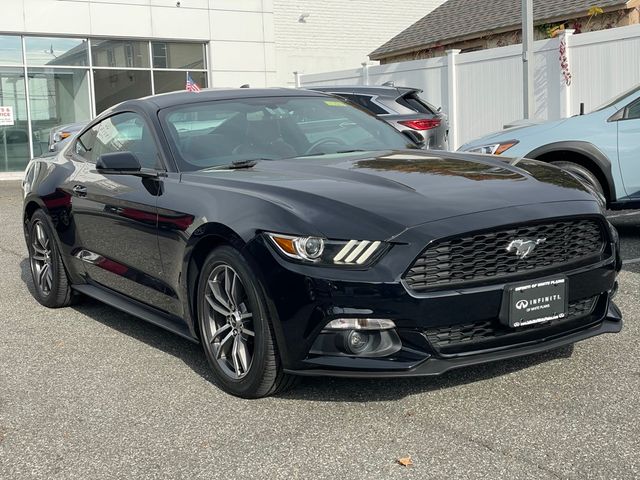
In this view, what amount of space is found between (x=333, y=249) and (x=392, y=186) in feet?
1.82

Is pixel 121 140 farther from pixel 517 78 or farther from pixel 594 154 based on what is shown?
pixel 517 78

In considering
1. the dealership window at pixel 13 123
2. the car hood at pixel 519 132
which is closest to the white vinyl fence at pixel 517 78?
the car hood at pixel 519 132

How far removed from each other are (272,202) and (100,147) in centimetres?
239

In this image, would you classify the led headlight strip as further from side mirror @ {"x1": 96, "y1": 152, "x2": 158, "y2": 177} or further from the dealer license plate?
side mirror @ {"x1": 96, "y1": 152, "x2": 158, "y2": 177}

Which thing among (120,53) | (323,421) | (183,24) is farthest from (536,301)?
(183,24)

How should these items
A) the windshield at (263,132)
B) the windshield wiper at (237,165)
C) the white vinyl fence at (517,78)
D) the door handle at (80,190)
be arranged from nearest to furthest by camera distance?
the windshield wiper at (237,165) < the windshield at (263,132) < the door handle at (80,190) < the white vinyl fence at (517,78)

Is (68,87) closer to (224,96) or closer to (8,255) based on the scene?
(8,255)

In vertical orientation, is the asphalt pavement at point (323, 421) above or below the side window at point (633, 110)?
below

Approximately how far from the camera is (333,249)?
363cm

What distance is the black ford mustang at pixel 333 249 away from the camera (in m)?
3.61

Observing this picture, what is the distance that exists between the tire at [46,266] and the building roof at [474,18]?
53.4 ft

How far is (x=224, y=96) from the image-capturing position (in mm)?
5363

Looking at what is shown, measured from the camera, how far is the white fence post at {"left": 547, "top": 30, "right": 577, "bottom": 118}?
1634cm

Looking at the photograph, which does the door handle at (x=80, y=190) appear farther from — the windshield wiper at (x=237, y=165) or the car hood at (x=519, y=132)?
the car hood at (x=519, y=132)
